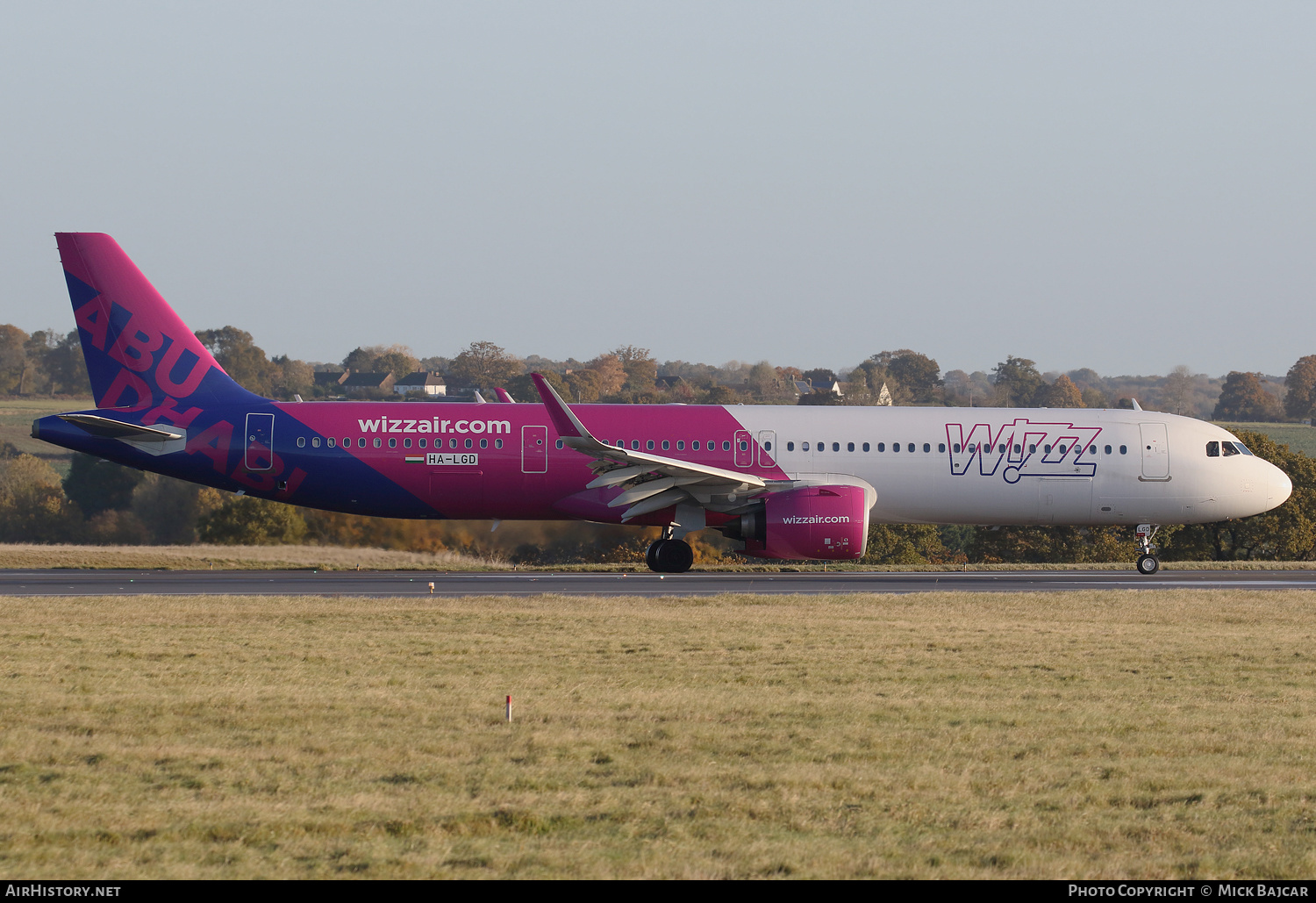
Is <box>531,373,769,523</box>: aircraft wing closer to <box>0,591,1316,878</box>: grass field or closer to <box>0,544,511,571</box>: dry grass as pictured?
<box>0,544,511,571</box>: dry grass

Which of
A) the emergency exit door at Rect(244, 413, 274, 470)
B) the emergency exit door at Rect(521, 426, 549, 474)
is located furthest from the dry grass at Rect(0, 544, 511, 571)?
the emergency exit door at Rect(521, 426, 549, 474)

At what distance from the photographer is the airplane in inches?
1045

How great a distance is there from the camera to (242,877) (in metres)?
6.37

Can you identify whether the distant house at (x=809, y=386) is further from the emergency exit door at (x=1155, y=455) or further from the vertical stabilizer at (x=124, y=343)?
the vertical stabilizer at (x=124, y=343)

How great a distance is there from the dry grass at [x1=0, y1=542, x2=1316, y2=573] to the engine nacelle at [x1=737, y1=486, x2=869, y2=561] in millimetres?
4163

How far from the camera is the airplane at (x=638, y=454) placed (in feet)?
87.0

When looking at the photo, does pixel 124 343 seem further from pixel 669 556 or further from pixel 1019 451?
pixel 1019 451

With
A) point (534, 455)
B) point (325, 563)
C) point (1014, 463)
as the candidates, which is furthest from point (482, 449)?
point (1014, 463)

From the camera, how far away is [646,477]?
86.9ft

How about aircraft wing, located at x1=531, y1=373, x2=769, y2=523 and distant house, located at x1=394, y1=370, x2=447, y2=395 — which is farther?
distant house, located at x1=394, y1=370, x2=447, y2=395

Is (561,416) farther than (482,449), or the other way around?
(482,449)

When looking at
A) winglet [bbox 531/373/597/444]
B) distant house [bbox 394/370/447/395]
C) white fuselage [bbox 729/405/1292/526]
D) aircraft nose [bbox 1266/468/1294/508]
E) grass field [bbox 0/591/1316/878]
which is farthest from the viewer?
distant house [bbox 394/370/447/395]

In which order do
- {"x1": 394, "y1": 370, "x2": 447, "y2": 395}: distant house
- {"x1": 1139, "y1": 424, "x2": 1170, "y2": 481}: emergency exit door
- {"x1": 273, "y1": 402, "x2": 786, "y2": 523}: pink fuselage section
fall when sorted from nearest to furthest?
1. {"x1": 273, "y1": 402, "x2": 786, "y2": 523}: pink fuselage section
2. {"x1": 1139, "y1": 424, "x2": 1170, "y2": 481}: emergency exit door
3. {"x1": 394, "y1": 370, "x2": 447, "y2": 395}: distant house

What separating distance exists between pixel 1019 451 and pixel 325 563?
16864 millimetres
